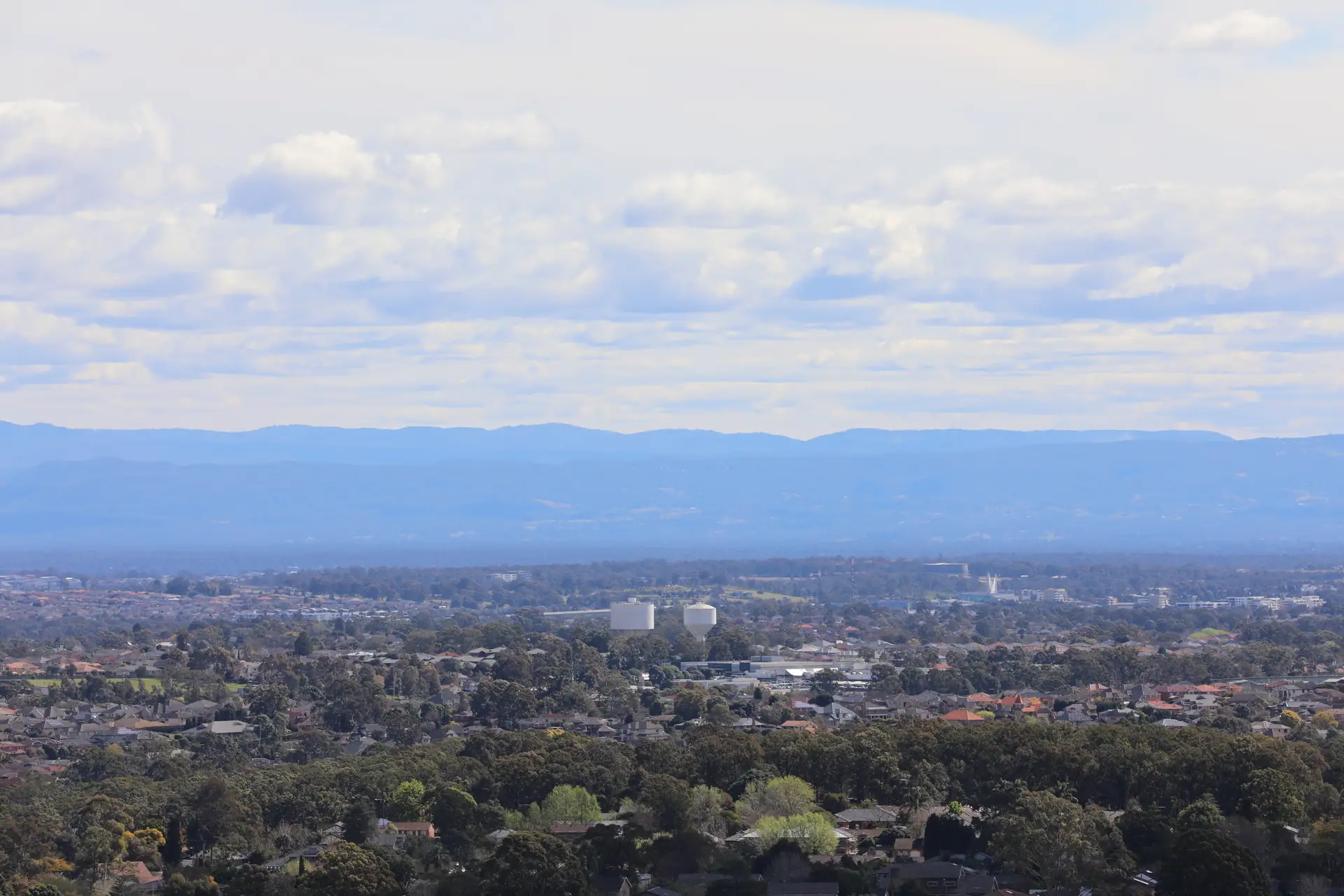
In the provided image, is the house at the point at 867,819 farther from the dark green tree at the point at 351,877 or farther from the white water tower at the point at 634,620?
the white water tower at the point at 634,620

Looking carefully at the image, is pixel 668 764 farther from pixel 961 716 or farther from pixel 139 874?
pixel 961 716

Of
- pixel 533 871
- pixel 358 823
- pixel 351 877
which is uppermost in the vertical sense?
pixel 533 871

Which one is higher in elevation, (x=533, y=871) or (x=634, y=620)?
(x=634, y=620)

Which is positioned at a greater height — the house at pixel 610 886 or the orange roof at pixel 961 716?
the orange roof at pixel 961 716

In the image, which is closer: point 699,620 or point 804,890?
point 804,890

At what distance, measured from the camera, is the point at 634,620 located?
124875 millimetres

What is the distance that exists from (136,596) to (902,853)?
155 meters

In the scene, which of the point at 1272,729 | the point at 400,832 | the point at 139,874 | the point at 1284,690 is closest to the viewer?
the point at 139,874

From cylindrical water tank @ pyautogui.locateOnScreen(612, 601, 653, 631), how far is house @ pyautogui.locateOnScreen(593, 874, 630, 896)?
81.7 metres

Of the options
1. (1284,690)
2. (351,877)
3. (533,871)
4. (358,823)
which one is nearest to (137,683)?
(358,823)

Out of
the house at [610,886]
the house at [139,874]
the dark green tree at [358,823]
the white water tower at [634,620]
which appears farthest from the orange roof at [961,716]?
the white water tower at [634,620]

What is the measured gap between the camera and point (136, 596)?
629 feet

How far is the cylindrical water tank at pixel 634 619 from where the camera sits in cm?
12481

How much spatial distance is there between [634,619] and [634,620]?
8cm
